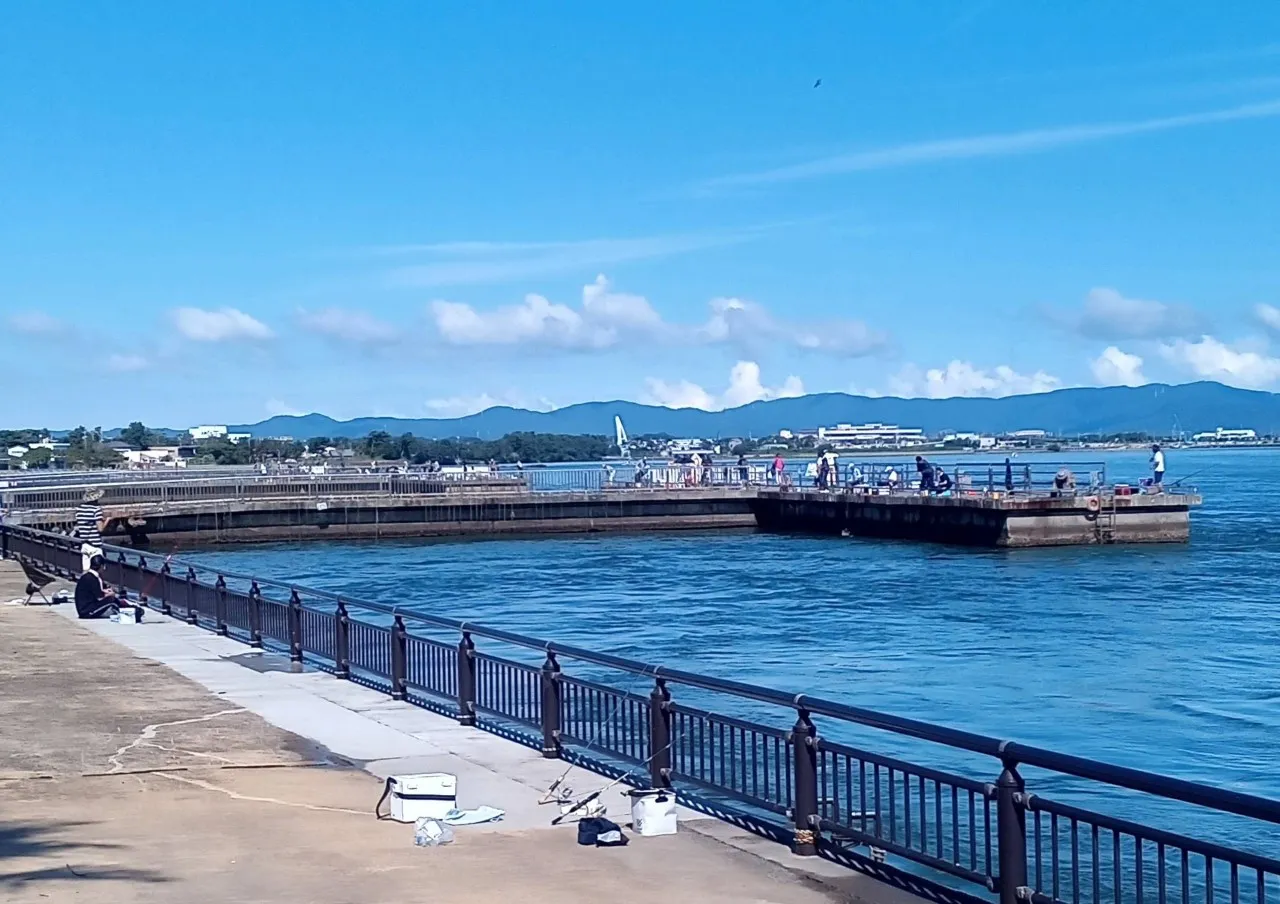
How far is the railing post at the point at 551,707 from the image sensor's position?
1335 centimetres

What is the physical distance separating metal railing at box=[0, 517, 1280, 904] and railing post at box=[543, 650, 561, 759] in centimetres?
1

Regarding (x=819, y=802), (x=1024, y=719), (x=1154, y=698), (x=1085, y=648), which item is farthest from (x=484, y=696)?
(x=1085, y=648)

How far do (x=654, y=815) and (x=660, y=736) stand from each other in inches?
44.1

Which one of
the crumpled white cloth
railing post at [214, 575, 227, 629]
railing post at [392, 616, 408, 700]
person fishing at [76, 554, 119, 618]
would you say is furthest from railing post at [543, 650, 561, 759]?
person fishing at [76, 554, 119, 618]

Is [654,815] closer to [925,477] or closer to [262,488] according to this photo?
[925,477]

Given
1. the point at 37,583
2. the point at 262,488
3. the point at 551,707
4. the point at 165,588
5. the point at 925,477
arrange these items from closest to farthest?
the point at 551,707 < the point at 165,588 < the point at 37,583 < the point at 925,477 < the point at 262,488

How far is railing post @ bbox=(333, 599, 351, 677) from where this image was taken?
18.5 metres

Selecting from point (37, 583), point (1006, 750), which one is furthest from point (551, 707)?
point (37, 583)

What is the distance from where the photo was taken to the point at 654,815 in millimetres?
10641

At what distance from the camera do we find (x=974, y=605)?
40062 mm

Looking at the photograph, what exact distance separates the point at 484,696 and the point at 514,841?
4.93 metres

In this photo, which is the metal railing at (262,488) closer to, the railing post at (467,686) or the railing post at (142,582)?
the railing post at (142,582)

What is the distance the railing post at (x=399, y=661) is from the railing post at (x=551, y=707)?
11.8 ft

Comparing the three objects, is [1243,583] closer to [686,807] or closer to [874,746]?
[874,746]
